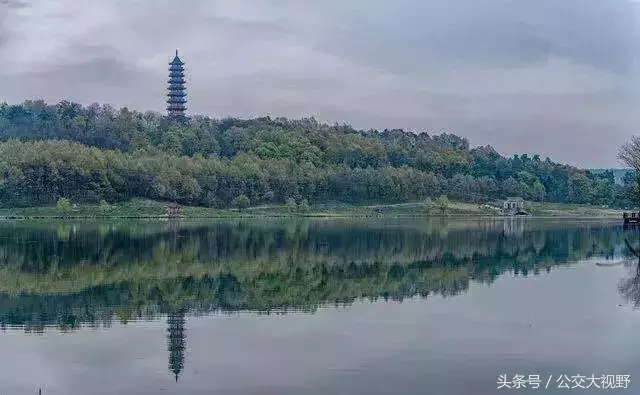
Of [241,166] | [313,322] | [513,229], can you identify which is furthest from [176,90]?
[313,322]

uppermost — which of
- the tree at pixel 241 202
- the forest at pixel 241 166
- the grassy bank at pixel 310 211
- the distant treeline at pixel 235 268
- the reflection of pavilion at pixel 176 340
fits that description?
the forest at pixel 241 166

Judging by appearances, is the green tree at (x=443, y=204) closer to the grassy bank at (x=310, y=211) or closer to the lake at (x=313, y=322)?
the grassy bank at (x=310, y=211)

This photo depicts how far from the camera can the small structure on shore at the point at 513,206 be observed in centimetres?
10197

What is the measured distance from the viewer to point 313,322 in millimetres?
19422

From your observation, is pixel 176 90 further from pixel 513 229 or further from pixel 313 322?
pixel 313 322

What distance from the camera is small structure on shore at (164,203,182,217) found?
80.2 meters

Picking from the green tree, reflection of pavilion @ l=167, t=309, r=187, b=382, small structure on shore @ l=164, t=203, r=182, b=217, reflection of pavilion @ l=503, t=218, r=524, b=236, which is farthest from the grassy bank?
reflection of pavilion @ l=167, t=309, r=187, b=382

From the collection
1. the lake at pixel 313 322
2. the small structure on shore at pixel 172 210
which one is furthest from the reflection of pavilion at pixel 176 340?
the small structure on shore at pixel 172 210

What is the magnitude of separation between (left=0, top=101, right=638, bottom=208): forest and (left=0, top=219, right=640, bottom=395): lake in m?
44.4

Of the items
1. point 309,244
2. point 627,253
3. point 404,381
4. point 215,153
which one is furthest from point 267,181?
point 404,381

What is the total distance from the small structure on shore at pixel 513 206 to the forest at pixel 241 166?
2427 mm

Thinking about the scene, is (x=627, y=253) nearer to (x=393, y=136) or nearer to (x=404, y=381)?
(x=404, y=381)

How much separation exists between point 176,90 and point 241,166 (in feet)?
115

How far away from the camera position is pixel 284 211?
8969cm
